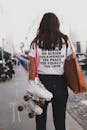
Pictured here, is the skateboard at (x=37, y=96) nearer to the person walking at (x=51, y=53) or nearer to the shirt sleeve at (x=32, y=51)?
the person walking at (x=51, y=53)

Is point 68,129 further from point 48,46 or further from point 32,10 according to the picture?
point 32,10

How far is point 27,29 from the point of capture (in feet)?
177

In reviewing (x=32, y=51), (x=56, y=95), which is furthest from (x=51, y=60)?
(x=56, y=95)

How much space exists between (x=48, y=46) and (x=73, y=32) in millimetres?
33215

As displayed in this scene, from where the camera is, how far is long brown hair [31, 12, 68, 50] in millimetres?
4062

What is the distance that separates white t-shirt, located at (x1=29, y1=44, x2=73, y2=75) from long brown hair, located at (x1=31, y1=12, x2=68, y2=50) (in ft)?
0.18

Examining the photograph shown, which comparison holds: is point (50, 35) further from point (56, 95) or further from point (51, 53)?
point (56, 95)

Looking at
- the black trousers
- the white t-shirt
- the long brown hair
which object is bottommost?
the black trousers

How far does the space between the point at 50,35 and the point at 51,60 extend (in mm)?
263

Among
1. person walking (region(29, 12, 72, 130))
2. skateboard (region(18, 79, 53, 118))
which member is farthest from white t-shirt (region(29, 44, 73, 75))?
skateboard (region(18, 79, 53, 118))

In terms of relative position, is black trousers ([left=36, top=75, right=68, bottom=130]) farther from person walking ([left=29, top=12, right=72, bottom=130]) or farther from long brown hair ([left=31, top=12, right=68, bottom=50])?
long brown hair ([left=31, top=12, right=68, bottom=50])

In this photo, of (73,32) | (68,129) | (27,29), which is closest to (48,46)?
(68,129)

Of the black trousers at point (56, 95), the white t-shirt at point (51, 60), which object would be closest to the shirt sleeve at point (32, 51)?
the white t-shirt at point (51, 60)

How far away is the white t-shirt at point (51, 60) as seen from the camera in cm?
409
